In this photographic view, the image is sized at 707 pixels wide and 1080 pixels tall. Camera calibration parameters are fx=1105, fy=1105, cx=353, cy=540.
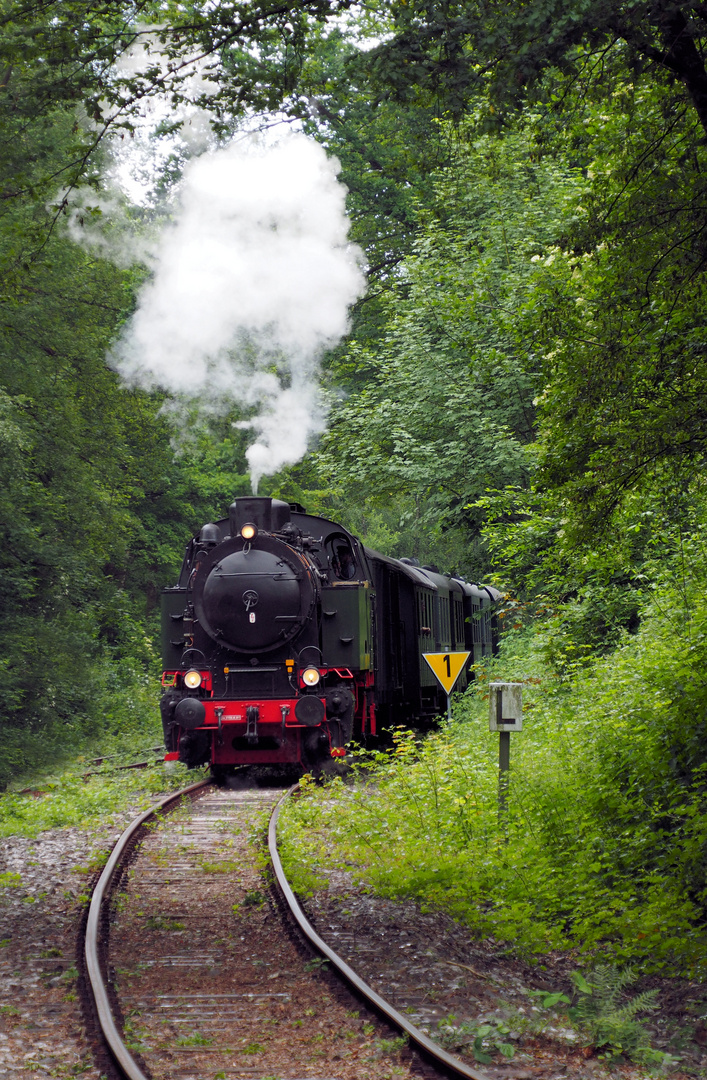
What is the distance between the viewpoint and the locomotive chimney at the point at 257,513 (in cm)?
1308

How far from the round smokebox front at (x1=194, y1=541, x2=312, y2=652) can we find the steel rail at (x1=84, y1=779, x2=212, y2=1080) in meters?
2.19

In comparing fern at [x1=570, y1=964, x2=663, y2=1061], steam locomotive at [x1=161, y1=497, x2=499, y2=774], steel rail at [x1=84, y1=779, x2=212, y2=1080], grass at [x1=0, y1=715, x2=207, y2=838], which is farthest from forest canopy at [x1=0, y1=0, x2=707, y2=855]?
steel rail at [x1=84, y1=779, x2=212, y2=1080]

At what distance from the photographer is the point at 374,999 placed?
578 cm

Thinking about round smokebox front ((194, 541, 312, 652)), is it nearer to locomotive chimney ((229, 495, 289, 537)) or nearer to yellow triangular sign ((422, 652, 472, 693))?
locomotive chimney ((229, 495, 289, 537))

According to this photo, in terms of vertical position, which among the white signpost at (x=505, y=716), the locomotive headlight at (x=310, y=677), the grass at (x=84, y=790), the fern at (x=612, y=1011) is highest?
the locomotive headlight at (x=310, y=677)

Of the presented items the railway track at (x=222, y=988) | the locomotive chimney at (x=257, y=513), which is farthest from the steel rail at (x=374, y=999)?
the locomotive chimney at (x=257, y=513)

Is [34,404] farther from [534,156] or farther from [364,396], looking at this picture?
[534,156]

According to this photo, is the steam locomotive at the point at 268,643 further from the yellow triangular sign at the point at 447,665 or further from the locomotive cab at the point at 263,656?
the yellow triangular sign at the point at 447,665

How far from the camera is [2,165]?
8195 mm

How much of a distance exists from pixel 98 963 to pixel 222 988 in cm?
83

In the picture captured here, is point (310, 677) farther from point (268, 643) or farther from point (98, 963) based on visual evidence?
point (98, 963)

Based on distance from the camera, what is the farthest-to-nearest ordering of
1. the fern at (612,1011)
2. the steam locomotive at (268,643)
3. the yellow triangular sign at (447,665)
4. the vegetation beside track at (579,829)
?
1. the steam locomotive at (268,643)
2. the yellow triangular sign at (447,665)
3. the vegetation beside track at (579,829)
4. the fern at (612,1011)

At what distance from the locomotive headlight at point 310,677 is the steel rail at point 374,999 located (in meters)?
3.55

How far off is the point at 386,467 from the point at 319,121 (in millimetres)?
13110
